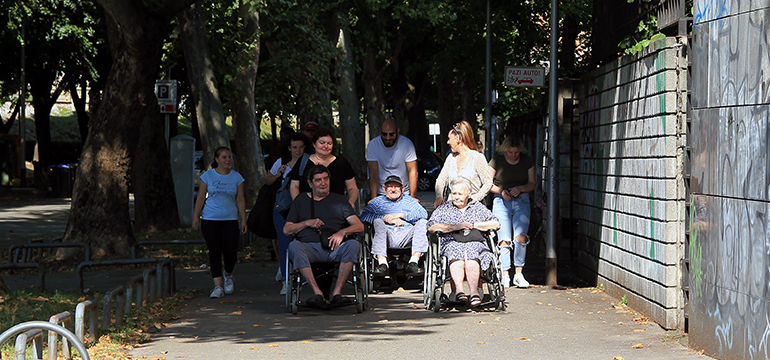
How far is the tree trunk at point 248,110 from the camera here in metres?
25.6

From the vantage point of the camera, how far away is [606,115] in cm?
1107

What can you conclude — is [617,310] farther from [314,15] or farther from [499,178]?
[314,15]

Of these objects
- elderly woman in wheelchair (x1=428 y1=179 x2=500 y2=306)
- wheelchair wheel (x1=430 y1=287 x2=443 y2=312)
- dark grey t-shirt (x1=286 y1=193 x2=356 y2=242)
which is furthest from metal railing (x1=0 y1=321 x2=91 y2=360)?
elderly woman in wheelchair (x1=428 y1=179 x2=500 y2=306)

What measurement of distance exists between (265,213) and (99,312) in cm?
293

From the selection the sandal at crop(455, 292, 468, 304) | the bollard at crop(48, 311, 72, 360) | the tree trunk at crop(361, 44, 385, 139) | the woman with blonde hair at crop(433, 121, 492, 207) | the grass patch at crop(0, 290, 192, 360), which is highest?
the tree trunk at crop(361, 44, 385, 139)

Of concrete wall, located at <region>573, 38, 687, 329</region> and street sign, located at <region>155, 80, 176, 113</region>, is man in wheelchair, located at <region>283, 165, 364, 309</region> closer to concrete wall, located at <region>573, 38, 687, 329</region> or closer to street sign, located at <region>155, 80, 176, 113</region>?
concrete wall, located at <region>573, 38, 687, 329</region>

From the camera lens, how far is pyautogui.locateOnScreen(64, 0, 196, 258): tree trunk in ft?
47.5

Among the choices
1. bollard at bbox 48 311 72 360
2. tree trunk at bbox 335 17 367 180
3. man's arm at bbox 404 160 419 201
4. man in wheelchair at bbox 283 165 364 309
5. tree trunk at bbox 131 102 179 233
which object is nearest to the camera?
bollard at bbox 48 311 72 360

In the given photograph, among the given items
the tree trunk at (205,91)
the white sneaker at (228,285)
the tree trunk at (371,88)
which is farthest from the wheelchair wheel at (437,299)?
the tree trunk at (371,88)

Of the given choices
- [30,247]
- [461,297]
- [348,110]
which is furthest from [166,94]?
[461,297]

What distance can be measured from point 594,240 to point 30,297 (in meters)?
5.86

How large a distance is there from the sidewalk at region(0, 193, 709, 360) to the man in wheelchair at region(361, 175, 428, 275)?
0.48 metres

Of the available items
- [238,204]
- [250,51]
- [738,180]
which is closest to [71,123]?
[250,51]

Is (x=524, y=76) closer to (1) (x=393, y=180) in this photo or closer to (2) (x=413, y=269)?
(1) (x=393, y=180)
